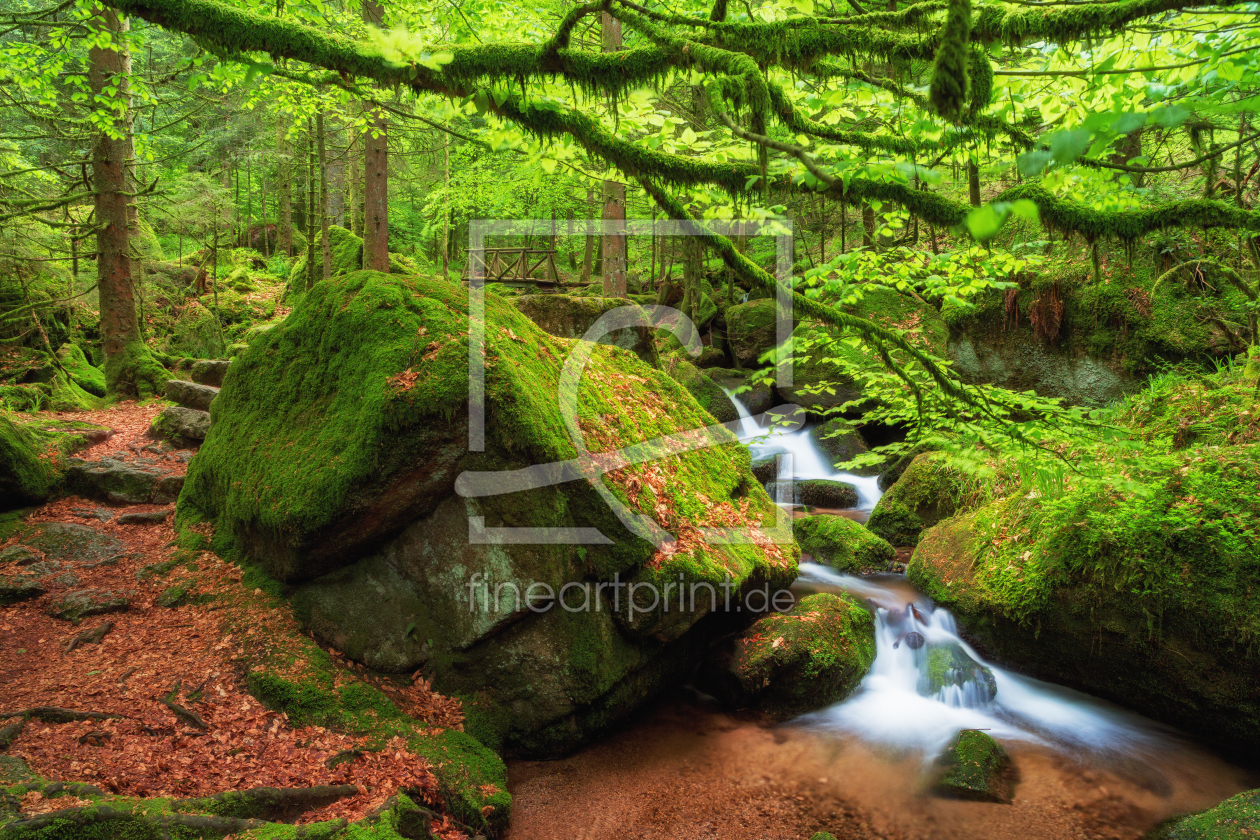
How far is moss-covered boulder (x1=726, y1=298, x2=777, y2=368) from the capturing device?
49.5 ft

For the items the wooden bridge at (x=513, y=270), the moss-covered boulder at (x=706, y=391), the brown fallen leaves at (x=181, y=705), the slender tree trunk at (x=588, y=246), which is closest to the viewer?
the brown fallen leaves at (x=181, y=705)

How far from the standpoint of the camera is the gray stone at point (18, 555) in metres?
4.98

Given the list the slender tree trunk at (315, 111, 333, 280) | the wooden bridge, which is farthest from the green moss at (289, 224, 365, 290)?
the wooden bridge

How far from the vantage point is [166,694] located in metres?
3.77

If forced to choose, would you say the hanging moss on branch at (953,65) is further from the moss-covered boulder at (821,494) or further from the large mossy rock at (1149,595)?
the moss-covered boulder at (821,494)

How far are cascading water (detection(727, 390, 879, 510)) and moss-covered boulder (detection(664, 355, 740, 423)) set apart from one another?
0.31 m

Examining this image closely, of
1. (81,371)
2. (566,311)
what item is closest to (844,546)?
(566,311)

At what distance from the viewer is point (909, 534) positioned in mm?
8703

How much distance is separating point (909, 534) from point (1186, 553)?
369 cm

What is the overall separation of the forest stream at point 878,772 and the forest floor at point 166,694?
1164 millimetres

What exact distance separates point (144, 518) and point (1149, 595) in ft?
29.9

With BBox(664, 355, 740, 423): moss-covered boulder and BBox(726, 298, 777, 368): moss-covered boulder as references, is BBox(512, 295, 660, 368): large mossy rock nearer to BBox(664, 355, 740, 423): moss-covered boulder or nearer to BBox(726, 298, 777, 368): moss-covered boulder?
BBox(664, 355, 740, 423): moss-covered boulder

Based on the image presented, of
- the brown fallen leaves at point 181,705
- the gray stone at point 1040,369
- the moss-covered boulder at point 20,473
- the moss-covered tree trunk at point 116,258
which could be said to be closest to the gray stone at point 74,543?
the brown fallen leaves at point 181,705
